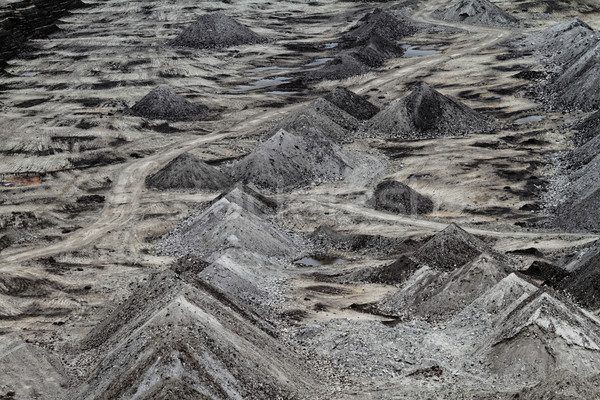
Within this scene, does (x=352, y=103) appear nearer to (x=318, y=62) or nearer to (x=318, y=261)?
(x=318, y=62)

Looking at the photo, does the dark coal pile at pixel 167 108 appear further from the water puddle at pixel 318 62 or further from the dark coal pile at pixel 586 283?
the dark coal pile at pixel 586 283

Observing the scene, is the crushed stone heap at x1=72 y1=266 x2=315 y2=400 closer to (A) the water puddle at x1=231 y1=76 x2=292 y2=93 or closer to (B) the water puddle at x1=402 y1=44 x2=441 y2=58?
(A) the water puddle at x1=231 y1=76 x2=292 y2=93

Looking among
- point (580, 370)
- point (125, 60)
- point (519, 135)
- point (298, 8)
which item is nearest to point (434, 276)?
point (580, 370)

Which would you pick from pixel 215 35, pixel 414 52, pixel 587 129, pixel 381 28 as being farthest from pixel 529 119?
pixel 215 35

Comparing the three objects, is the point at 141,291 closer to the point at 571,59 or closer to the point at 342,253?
the point at 342,253

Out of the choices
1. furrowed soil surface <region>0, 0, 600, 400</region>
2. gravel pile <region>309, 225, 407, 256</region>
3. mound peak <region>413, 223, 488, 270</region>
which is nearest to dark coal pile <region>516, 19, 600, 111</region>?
furrowed soil surface <region>0, 0, 600, 400</region>

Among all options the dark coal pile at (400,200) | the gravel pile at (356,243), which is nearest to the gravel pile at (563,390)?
the gravel pile at (356,243)

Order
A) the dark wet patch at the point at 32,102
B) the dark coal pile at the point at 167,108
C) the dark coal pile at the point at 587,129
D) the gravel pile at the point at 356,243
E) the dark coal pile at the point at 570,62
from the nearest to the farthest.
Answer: the gravel pile at the point at 356,243 → the dark coal pile at the point at 587,129 → the dark coal pile at the point at 570,62 → the dark coal pile at the point at 167,108 → the dark wet patch at the point at 32,102
